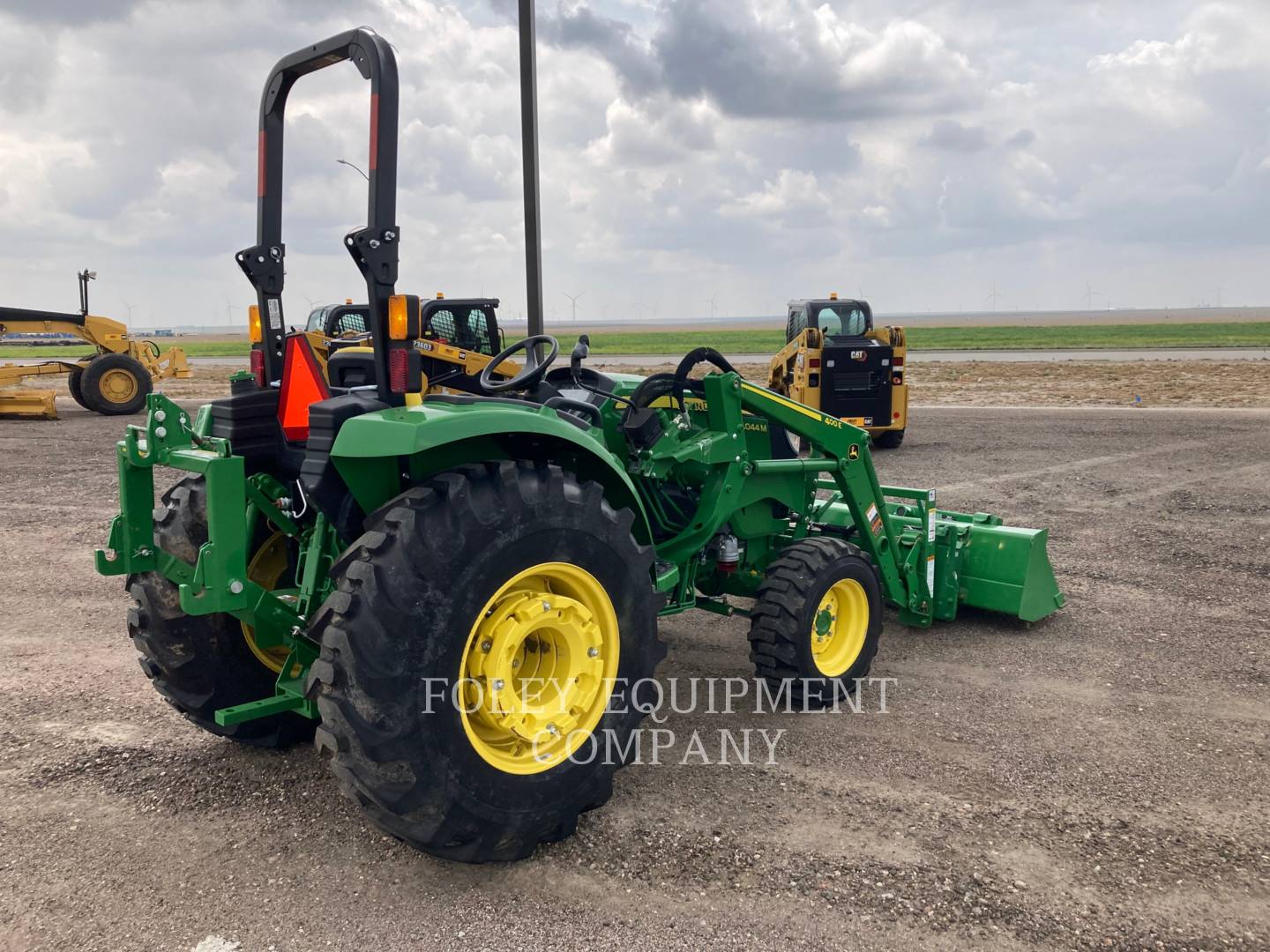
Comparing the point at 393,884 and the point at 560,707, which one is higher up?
the point at 560,707

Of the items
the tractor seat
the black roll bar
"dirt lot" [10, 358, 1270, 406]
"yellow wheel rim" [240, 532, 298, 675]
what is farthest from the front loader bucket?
"dirt lot" [10, 358, 1270, 406]

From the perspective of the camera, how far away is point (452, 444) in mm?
3424

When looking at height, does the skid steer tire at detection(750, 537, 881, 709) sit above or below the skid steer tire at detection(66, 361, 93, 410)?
below

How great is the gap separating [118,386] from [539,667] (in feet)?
65.7

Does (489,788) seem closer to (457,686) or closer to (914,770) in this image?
(457,686)

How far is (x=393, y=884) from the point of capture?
10.7 ft

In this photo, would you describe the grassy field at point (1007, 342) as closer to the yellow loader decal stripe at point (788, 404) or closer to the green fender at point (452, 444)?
the yellow loader decal stripe at point (788, 404)

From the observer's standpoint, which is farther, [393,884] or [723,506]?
[723,506]

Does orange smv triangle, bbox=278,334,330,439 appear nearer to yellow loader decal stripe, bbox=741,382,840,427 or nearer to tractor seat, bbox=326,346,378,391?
tractor seat, bbox=326,346,378,391

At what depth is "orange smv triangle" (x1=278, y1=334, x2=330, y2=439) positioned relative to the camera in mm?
3648

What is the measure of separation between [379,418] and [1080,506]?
8389 millimetres

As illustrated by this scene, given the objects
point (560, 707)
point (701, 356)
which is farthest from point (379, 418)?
point (701, 356)

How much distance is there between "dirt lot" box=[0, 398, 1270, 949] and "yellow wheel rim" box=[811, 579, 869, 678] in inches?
11.8

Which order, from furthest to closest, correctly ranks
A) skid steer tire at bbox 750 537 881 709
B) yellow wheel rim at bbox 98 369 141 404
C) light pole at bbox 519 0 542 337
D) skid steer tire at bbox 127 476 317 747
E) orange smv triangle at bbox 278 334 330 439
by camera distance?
1. yellow wheel rim at bbox 98 369 141 404
2. light pole at bbox 519 0 542 337
3. skid steer tire at bbox 750 537 881 709
4. skid steer tire at bbox 127 476 317 747
5. orange smv triangle at bbox 278 334 330 439
